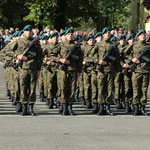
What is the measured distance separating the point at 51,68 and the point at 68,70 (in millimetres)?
1563

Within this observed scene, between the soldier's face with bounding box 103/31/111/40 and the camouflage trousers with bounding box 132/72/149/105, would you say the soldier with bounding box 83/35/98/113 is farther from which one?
the camouflage trousers with bounding box 132/72/149/105

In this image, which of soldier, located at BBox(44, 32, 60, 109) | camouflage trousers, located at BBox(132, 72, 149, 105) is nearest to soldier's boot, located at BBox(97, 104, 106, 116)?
camouflage trousers, located at BBox(132, 72, 149, 105)

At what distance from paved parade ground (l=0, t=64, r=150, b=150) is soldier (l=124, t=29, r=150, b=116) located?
316mm

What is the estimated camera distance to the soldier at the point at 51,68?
50.8ft

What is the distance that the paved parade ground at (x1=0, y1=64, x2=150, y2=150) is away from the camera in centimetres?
1030

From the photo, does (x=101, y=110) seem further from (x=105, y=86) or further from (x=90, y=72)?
(x=90, y=72)

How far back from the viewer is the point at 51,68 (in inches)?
632

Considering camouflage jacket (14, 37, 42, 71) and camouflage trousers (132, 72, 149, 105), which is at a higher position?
camouflage jacket (14, 37, 42, 71)

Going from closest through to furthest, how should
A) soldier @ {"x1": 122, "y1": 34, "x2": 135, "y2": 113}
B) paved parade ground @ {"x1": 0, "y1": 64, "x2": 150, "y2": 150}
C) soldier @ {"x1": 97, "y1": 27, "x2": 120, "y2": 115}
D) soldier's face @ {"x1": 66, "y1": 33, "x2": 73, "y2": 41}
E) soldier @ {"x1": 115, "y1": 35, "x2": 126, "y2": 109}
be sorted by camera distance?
paved parade ground @ {"x1": 0, "y1": 64, "x2": 150, "y2": 150}, soldier's face @ {"x1": 66, "y1": 33, "x2": 73, "y2": 41}, soldier @ {"x1": 97, "y1": 27, "x2": 120, "y2": 115}, soldier @ {"x1": 122, "y1": 34, "x2": 135, "y2": 113}, soldier @ {"x1": 115, "y1": 35, "x2": 126, "y2": 109}
